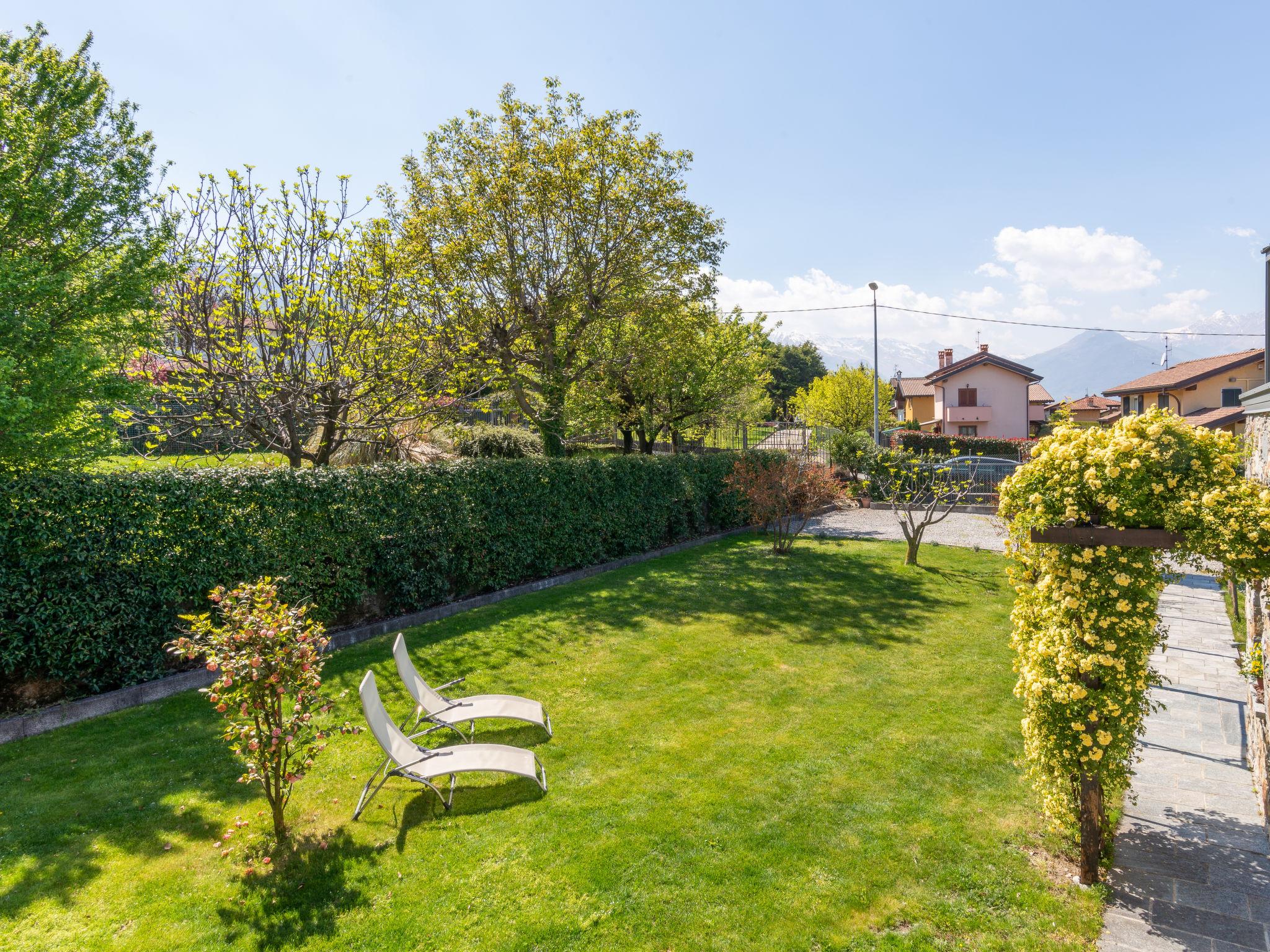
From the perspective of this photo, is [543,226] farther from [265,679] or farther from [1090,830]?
[1090,830]

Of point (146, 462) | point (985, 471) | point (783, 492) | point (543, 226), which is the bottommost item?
point (783, 492)

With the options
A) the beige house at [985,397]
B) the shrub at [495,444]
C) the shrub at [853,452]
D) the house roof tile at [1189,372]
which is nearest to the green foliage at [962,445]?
the shrub at [853,452]

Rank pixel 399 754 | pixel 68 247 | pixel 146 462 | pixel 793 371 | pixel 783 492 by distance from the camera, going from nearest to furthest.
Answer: pixel 399 754
pixel 68 247
pixel 146 462
pixel 783 492
pixel 793 371

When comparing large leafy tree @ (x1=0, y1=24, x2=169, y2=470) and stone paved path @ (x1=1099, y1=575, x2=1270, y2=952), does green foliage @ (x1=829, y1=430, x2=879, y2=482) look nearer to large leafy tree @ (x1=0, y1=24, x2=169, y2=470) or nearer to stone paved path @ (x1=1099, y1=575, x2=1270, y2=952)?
stone paved path @ (x1=1099, y1=575, x2=1270, y2=952)

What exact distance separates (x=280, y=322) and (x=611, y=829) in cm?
905

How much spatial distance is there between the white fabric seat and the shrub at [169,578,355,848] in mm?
1537

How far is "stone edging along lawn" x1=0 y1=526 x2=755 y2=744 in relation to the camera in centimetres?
623

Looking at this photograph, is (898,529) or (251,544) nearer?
(251,544)

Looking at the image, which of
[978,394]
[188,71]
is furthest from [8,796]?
[978,394]

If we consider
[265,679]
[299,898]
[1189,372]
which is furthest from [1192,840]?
[1189,372]

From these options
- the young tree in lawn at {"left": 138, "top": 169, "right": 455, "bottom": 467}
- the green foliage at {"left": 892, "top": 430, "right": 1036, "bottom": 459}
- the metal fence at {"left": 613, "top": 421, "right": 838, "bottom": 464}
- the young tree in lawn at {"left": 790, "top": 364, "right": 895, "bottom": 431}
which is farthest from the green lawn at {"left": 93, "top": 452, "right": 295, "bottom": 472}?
the young tree in lawn at {"left": 790, "top": 364, "right": 895, "bottom": 431}

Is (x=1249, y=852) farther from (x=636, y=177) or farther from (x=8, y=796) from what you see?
(x=636, y=177)

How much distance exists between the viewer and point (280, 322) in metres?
10.0

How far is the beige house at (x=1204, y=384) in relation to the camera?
35.0 m
